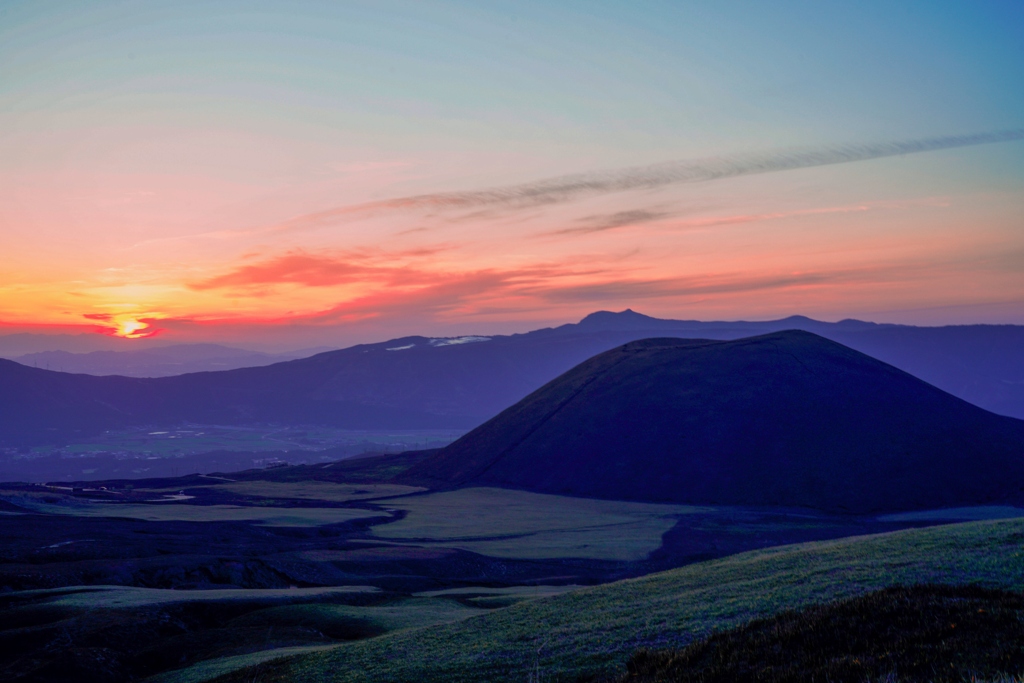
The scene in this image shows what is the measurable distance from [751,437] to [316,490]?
7355 cm

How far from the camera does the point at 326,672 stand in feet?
72.4

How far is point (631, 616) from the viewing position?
24266 millimetres

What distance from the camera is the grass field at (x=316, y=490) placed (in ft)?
380

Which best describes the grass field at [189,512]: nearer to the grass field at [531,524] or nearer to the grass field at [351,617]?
the grass field at [531,524]

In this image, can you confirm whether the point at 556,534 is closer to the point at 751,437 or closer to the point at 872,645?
the point at 751,437

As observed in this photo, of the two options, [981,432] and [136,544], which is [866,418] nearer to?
[981,432]

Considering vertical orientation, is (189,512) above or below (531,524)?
above

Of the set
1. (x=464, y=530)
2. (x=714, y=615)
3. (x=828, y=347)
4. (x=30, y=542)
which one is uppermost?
(x=828, y=347)

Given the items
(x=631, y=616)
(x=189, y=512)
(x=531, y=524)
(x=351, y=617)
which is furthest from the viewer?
(x=189, y=512)

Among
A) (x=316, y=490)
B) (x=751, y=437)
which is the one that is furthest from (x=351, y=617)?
(x=751, y=437)

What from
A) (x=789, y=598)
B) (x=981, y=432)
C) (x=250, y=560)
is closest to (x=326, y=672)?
(x=789, y=598)

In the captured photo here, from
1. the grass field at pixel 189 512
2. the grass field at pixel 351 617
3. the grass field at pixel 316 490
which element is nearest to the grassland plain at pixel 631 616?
the grass field at pixel 351 617

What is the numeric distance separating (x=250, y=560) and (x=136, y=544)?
523 inches

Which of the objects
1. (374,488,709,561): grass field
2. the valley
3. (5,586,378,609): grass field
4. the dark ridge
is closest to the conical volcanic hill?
the valley
